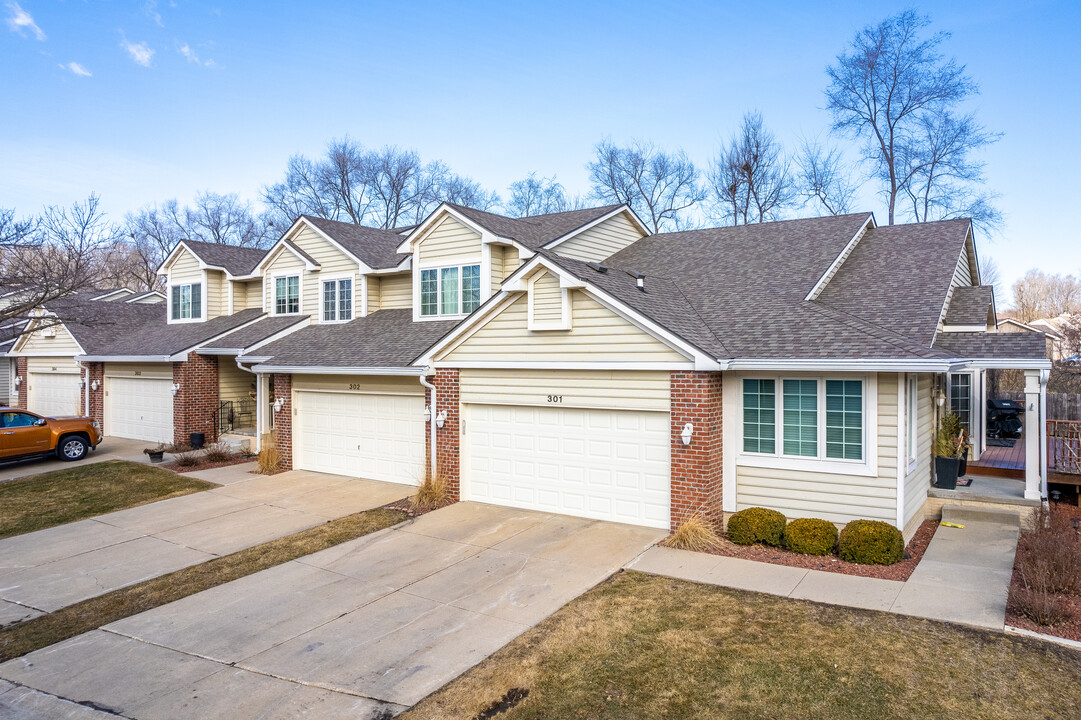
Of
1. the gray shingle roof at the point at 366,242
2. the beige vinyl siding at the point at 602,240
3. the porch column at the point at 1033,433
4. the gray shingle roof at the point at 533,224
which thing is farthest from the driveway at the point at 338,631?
the gray shingle roof at the point at 366,242

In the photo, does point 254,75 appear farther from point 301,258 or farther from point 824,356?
point 824,356

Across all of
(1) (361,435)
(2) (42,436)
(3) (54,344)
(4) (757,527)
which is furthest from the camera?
(3) (54,344)

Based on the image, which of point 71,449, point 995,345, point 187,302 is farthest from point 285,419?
point 995,345

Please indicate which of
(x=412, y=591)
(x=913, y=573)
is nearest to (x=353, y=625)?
(x=412, y=591)

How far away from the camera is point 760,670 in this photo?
19.9 ft

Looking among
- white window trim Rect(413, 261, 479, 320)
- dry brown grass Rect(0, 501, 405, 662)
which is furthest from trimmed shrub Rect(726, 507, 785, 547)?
white window trim Rect(413, 261, 479, 320)

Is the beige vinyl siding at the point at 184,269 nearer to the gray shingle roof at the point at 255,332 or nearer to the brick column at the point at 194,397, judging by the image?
the gray shingle roof at the point at 255,332

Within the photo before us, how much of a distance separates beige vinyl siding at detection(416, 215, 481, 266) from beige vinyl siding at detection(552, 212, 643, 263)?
2.12 meters

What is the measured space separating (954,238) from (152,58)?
24.6 metres

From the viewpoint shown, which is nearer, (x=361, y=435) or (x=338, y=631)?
(x=338, y=631)

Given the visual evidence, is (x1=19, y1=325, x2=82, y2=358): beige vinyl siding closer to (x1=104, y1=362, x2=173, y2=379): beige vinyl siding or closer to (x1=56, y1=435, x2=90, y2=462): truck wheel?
(x1=104, y1=362, x2=173, y2=379): beige vinyl siding

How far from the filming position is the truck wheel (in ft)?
60.4

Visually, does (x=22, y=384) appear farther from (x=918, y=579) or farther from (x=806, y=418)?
(x=918, y=579)

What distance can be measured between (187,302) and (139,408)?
4.23 m
